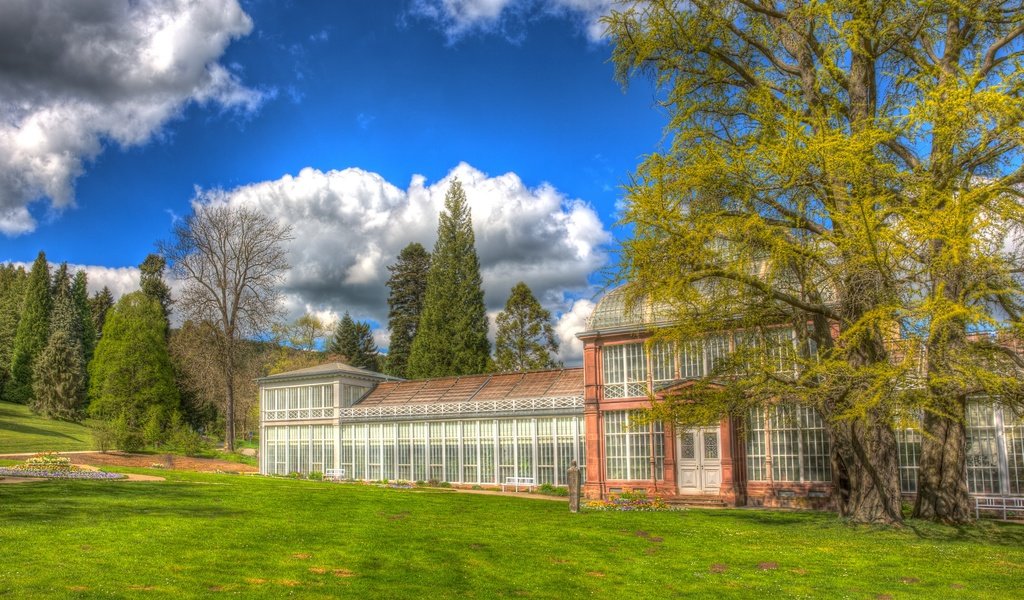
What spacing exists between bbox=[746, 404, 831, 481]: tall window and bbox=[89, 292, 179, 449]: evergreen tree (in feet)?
119

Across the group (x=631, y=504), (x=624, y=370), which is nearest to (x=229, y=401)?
(x=624, y=370)

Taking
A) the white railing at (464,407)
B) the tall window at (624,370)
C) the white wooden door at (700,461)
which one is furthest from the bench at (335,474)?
the white wooden door at (700,461)

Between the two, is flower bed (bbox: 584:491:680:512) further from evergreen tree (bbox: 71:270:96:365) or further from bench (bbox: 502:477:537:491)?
evergreen tree (bbox: 71:270:96:365)

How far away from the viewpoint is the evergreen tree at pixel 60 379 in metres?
57.4

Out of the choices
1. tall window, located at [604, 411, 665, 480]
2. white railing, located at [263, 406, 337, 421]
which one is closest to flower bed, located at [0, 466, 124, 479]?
white railing, located at [263, 406, 337, 421]

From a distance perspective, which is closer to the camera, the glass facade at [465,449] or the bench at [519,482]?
the bench at [519,482]

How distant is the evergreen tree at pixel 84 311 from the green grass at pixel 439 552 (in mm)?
53998

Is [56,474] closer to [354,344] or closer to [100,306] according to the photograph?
[354,344]

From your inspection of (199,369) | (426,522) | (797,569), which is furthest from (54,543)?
(199,369)

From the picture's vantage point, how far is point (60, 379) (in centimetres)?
5797

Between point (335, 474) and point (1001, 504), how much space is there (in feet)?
86.0

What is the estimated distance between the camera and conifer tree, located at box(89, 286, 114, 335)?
74.8 meters

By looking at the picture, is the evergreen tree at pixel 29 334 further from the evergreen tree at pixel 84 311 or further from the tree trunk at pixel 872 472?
the tree trunk at pixel 872 472

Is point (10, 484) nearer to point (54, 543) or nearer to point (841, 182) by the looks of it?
point (54, 543)
